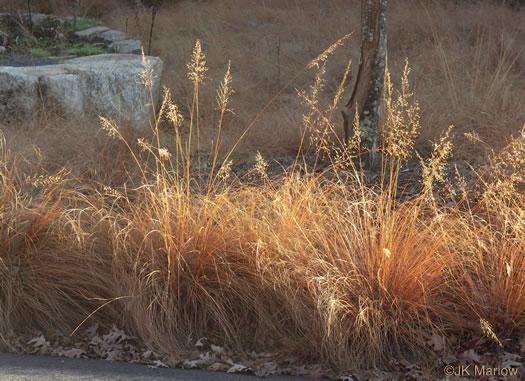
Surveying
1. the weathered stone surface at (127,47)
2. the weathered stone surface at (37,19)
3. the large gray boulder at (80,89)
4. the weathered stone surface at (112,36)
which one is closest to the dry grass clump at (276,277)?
the large gray boulder at (80,89)

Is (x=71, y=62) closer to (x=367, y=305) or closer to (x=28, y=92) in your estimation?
(x=28, y=92)

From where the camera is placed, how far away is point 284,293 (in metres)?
3.23

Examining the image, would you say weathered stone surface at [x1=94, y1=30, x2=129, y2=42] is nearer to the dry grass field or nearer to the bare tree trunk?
the bare tree trunk

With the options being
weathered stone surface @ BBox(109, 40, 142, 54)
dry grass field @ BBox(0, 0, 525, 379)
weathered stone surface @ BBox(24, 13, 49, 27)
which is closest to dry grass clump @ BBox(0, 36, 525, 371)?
dry grass field @ BBox(0, 0, 525, 379)

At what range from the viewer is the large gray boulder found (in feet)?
20.9

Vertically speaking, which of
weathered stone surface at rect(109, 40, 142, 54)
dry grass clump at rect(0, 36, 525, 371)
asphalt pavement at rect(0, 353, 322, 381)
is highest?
weathered stone surface at rect(109, 40, 142, 54)

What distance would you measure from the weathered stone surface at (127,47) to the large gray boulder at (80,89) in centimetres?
140

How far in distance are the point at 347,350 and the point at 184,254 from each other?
39.9 inches

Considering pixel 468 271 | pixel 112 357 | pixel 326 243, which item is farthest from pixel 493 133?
pixel 112 357

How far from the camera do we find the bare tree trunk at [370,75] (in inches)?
200

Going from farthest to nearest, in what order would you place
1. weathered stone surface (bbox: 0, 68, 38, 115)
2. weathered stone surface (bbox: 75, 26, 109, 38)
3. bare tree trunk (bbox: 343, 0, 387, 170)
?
weathered stone surface (bbox: 75, 26, 109, 38) → weathered stone surface (bbox: 0, 68, 38, 115) → bare tree trunk (bbox: 343, 0, 387, 170)

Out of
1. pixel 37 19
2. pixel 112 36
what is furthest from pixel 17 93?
pixel 37 19

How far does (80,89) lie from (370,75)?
3.20 meters

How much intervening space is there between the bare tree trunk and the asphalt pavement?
2858mm
